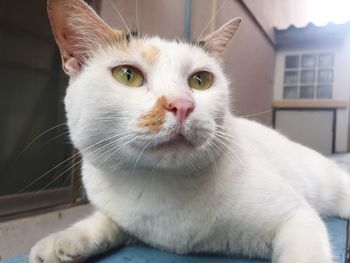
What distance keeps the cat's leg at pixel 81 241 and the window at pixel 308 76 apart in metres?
3.97

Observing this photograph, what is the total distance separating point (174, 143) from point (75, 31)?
39 centimetres

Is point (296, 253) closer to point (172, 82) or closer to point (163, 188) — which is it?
point (163, 188)

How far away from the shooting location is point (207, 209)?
2.85 ft

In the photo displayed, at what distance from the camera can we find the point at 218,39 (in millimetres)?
1062

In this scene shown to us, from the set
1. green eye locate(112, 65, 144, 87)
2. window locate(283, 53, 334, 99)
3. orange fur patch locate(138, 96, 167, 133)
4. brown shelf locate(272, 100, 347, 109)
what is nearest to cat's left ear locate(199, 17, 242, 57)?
green eye locate(112, 65, 144, 87)

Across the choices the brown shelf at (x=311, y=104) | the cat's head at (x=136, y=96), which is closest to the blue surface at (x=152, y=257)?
the cat's head at (x=136, y=96)

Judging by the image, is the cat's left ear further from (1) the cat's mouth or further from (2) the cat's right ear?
(1) the cat's mouth

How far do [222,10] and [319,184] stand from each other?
1.55 meters

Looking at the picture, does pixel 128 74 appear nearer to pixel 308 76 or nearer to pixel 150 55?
pixel 150 55

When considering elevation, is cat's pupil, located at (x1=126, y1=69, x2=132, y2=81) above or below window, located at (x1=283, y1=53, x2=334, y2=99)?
below

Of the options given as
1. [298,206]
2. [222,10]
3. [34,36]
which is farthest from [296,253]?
[222,10]

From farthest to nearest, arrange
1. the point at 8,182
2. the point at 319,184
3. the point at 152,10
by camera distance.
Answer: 1. the point at 152,10
2. the point at 8,182
3. the point at 319,184

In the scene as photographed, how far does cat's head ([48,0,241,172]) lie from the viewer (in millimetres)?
716

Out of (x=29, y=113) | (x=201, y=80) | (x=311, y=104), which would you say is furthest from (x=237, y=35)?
(x=201, y=80)
